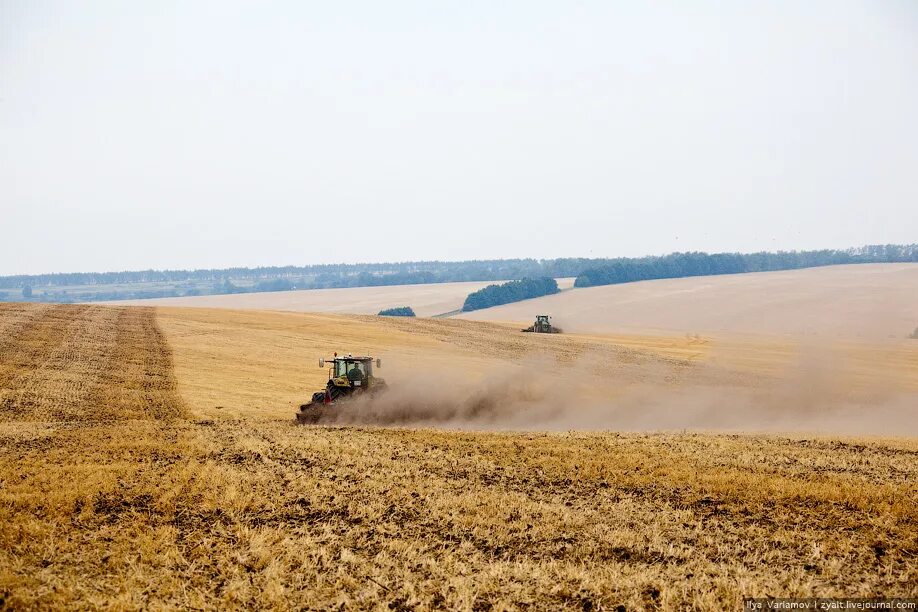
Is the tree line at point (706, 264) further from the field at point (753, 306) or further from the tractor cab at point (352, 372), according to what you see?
the tractor cab at point (352, 372)

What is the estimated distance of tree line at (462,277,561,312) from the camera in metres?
122

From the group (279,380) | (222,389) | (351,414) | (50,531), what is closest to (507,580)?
(50,531)

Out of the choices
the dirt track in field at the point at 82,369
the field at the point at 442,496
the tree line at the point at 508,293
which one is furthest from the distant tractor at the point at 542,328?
the tree line at the point at 508,293

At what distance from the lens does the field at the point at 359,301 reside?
12012 cm

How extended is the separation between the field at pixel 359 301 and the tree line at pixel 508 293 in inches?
138

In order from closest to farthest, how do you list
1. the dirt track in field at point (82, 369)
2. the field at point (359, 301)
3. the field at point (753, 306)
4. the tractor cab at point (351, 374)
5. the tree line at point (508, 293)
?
the dirt track in field at point (82, 369), the tractor cab at point (351, 374), the field at point (753, 306), the field at point (359, 301), the tree line at point (508, 293)

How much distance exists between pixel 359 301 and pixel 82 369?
97046mm

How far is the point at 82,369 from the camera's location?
3453 centimetres

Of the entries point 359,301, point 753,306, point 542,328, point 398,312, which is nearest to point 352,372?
point 542,328

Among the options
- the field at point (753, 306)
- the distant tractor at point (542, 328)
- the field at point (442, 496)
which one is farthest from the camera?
the field at point (753, 306)

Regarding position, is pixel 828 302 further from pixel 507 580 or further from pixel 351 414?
pixel 507 580

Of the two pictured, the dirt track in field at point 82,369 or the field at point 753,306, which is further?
the field at point 753,306

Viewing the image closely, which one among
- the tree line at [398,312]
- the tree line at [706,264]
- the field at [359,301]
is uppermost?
the tree line at [706,264]

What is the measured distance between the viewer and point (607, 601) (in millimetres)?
9453
